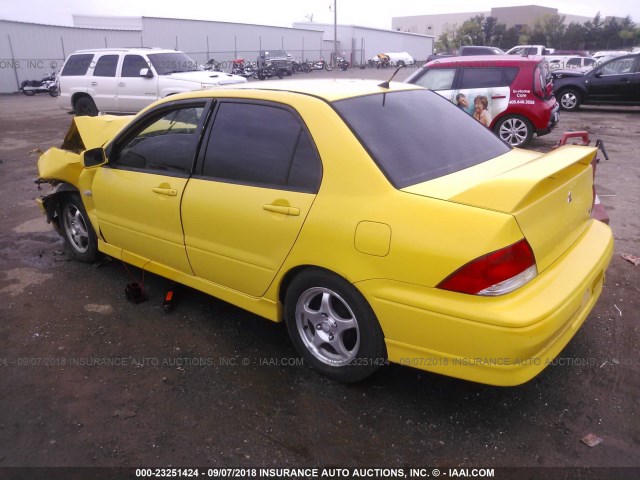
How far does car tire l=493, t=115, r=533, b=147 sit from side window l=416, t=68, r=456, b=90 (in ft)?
3.97

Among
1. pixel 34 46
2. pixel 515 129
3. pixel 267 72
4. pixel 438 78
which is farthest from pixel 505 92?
pixel 34 46

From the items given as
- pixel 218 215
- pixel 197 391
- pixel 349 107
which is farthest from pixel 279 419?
pixel 349 107

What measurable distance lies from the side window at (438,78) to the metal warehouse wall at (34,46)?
25.1 meters

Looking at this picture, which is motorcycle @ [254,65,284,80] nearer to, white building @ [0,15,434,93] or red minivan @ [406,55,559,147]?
white building @ [0,15,434,93]

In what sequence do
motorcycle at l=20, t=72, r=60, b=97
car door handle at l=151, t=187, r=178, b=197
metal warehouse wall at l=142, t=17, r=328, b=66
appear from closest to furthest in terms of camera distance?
car door handle at l=151, t=187, r=178, b=197 < motorcycle at l=20, t=72, r=60, b=97 < metal warehouse wall at l=142, t=17, r=328, b=66

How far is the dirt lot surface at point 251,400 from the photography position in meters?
2.54

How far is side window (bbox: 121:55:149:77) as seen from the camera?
1248cm

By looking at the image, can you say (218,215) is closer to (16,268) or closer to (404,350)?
(404,350)

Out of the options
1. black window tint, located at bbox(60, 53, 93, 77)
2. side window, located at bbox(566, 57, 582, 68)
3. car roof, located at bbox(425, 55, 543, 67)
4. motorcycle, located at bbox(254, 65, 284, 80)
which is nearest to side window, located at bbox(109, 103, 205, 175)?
car roof, located at bbox(425, 55, 543, 67)

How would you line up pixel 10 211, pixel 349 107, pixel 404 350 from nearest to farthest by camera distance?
pixel 404 350, pixel 349 107, pixel 10 211

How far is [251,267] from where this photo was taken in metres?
3.13

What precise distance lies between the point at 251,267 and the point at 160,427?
1.02m

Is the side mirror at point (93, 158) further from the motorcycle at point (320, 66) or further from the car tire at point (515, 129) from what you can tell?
the motorcycle at point (320, 66)

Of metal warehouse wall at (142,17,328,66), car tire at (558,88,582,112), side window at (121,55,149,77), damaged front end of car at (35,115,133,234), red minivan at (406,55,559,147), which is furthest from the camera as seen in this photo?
metal warehouse wall at (142,17,328,66)
